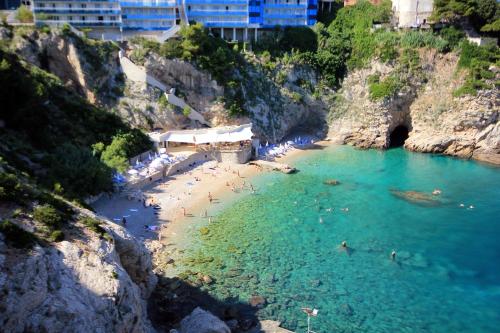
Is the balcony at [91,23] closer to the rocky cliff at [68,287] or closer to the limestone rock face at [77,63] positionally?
the limestone rock face at [77,63]

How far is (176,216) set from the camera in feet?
115

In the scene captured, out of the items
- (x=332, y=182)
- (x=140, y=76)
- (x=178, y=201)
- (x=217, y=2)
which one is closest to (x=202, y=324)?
(x=178, y=201)

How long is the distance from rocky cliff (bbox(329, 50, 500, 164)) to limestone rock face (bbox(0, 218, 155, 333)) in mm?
43635

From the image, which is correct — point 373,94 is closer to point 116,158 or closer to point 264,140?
point 264,140

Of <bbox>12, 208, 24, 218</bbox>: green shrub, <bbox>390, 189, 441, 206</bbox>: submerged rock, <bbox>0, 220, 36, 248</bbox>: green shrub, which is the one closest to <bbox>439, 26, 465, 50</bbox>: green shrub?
<bbox>390, 189, 441, 206</bbox>: submerged rock

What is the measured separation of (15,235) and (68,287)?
94.3 inches

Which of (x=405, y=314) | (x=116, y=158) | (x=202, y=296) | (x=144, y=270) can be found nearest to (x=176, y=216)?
(x=116, y=158)

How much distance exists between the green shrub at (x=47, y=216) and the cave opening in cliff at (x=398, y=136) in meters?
47.4

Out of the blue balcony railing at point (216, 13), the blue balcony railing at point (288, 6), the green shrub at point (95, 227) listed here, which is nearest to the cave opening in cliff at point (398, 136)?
the blue balcony railing at point (288, 6)

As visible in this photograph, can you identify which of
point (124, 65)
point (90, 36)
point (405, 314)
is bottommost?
point (405, 314)

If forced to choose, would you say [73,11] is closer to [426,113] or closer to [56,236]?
→ [56,236]

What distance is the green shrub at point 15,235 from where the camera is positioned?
46.2ft

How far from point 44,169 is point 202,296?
14.7 meters

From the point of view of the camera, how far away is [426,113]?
5403 cm
